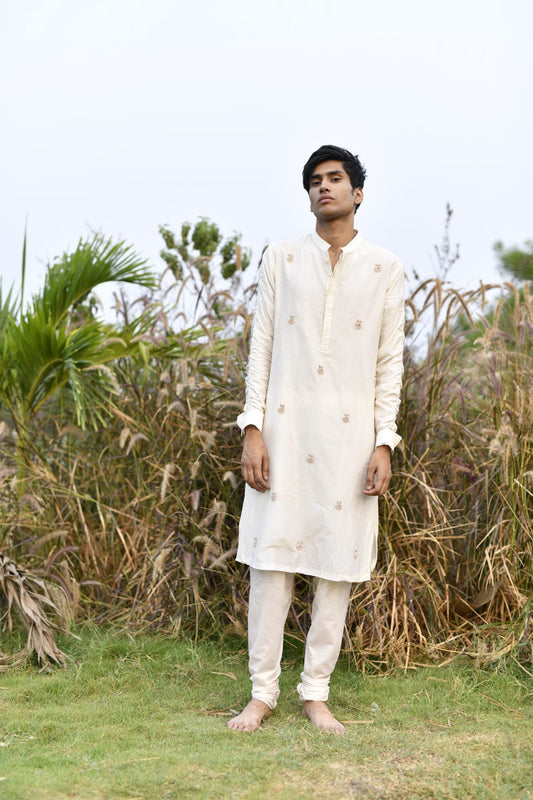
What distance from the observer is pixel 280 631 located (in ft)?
9.21

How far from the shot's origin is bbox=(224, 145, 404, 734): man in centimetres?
275

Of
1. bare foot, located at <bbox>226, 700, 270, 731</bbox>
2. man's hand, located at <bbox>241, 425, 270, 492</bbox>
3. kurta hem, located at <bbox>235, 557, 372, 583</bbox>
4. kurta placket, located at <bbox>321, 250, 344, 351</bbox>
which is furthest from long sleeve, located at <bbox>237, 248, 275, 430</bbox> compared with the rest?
bare foot, located at <bbox>226, 700, 270, 731</bbox>

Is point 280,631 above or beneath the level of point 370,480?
beneath

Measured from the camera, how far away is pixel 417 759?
8.21ft

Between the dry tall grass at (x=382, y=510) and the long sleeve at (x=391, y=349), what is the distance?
693 millimetres

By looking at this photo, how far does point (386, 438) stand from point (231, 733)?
106 cm

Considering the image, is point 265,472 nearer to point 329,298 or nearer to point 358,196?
point 329,298

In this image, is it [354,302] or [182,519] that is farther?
[182,519]

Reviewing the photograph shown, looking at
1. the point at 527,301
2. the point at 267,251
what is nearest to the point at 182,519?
the point at 267,251

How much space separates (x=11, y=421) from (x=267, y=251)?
247 centimetres

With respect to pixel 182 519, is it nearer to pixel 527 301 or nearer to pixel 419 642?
pixel 419 642

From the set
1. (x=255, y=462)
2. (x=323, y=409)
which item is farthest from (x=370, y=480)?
(x=255, y=462)

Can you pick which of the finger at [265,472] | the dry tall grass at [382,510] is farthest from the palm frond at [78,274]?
the finger at [265,472]

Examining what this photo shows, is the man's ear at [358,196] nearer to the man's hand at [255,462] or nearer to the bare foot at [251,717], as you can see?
the man's hand at [255,462]
